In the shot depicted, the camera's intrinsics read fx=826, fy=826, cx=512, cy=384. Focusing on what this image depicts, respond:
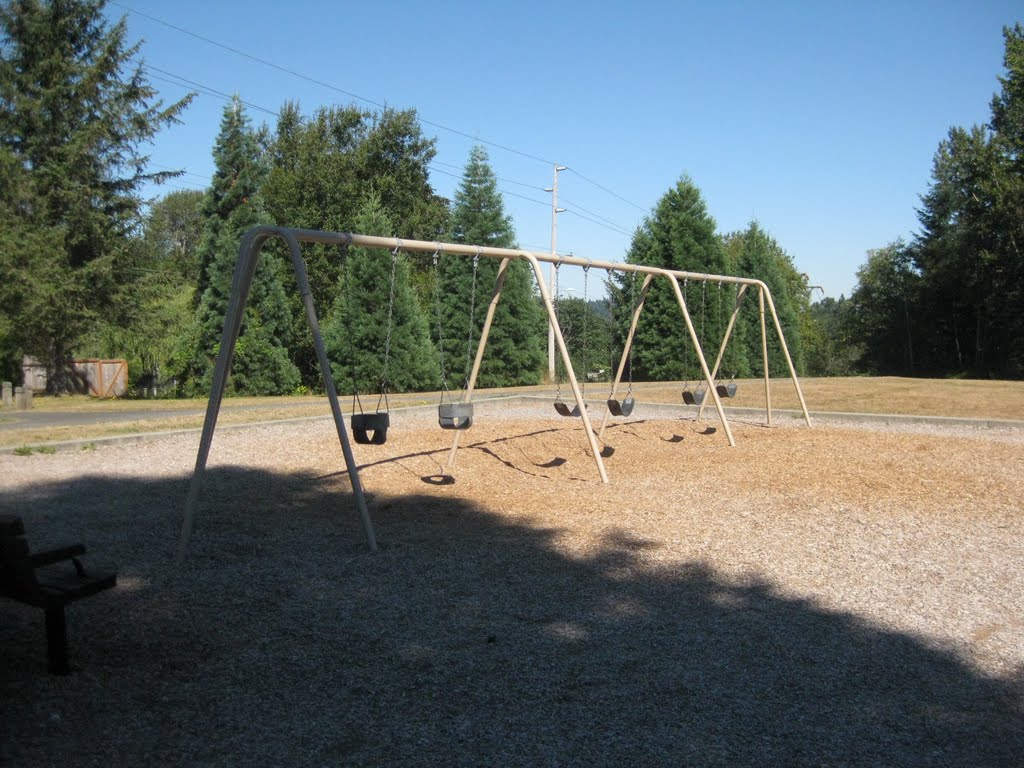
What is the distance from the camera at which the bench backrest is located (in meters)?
3.23

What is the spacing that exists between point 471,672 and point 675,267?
22.4 m

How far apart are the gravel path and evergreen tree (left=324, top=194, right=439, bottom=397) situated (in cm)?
1270

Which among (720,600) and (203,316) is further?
(203,316)

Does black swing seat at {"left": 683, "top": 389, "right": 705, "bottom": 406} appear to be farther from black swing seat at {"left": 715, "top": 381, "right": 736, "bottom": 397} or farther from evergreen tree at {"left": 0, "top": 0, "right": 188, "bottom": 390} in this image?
evergreen tree at {"left": 0, "top": 0, "right": 188, "bottom": 390}

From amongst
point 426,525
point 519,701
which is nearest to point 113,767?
point 519,701

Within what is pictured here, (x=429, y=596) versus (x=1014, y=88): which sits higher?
(x=1014, y=88)

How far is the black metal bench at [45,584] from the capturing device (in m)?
3.27

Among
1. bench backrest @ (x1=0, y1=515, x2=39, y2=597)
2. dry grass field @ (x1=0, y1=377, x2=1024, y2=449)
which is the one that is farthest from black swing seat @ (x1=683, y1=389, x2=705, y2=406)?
bench backrest @ (x1=0, y1=515, x2=39, y2=597)

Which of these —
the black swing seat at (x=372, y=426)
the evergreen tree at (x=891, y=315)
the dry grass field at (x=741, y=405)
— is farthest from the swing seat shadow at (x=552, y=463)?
the evergreen tree at (x=891, y=315)

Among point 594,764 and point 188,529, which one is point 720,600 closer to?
point 594,764

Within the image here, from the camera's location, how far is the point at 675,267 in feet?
81.6

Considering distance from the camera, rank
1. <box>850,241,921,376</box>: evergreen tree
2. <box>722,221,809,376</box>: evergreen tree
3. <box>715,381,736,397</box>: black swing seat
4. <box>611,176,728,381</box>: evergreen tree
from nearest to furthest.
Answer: <box>715,381,736,397</box>: black swing seat < <box>611,176,728,381</box>: evergreen tree < <box>722,221,809,376</box>: evergreen tree < <box>850,241,921,376</box>: evergreen tree

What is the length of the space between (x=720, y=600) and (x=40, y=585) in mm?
3369

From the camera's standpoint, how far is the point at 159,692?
3309 millimetres
